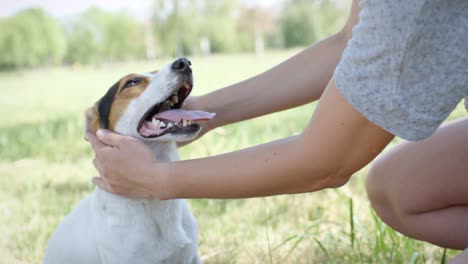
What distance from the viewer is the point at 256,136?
4.33 meters

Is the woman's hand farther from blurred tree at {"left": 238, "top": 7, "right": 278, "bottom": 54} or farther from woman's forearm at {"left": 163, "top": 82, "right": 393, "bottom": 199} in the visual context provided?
blurred tree at {"left": 238, "top": 7, "right": 278, "bottom": 54}

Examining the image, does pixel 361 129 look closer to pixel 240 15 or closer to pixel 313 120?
pixel 313 120

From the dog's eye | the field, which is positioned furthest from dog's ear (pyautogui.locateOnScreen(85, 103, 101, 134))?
the field

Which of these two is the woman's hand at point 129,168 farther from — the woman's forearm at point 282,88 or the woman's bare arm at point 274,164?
the woman's forearm at point 282,88

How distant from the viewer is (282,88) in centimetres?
193

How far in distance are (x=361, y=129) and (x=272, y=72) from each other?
2.32 ft

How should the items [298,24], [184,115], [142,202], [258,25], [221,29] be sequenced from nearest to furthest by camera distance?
[184,115] → [142,202] → [298,24] → [258,25] → [221,29]

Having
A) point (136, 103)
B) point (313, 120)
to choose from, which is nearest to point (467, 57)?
point (313, 120)

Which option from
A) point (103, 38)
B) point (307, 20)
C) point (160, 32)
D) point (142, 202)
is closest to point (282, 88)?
point (142, 202)

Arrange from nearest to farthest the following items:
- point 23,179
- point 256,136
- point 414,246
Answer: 1. point 414,246
2. point 23,179
3. point 256,136

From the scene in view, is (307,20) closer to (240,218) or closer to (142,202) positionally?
(240,218)

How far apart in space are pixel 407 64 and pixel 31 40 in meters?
27.5

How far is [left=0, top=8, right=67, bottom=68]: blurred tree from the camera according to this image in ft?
83.2

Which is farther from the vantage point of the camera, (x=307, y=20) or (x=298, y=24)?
(x=307, y=20)
